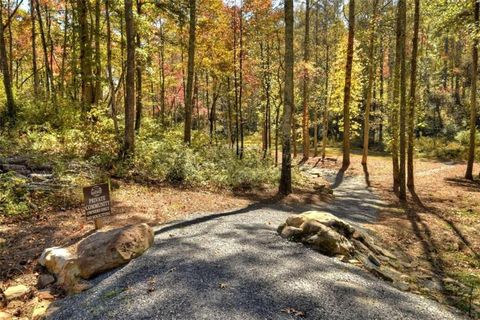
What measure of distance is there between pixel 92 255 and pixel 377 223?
794 centimetres

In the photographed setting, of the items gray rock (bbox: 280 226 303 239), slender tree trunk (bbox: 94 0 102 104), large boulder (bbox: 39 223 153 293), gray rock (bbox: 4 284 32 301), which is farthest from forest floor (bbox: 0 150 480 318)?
slender tree trunk (bbox: 94 0 102 104)

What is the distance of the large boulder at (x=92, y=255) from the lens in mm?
5421

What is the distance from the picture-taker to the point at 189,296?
4543 millimetres

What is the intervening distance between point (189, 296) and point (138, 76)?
57.7 ft

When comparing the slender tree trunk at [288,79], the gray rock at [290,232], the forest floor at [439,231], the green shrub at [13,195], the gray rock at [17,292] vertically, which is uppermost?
the slender tree trunk at [288,79]

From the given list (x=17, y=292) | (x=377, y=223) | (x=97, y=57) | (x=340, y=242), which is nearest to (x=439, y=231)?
(x=377, y=223)

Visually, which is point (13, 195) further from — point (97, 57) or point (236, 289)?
point (97, 57)

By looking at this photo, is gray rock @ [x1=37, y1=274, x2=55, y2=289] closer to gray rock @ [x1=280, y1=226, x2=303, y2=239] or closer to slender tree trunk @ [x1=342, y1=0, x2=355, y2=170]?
gray rock @ [x1=280, y1=226, x2=303, y2=239]

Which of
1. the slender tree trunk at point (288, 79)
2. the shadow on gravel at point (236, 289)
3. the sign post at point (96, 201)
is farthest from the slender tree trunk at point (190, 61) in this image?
the shadow on gravel at point (236, 289)

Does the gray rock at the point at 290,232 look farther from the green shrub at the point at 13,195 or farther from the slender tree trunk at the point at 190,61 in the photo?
the slender tree trunk at the point at 190,61

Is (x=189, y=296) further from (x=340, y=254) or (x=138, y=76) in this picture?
(x=138, y=76)

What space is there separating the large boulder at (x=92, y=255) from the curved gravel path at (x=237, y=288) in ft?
0.59

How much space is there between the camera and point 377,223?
1064 centimetres

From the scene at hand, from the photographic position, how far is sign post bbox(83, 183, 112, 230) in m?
6.58
